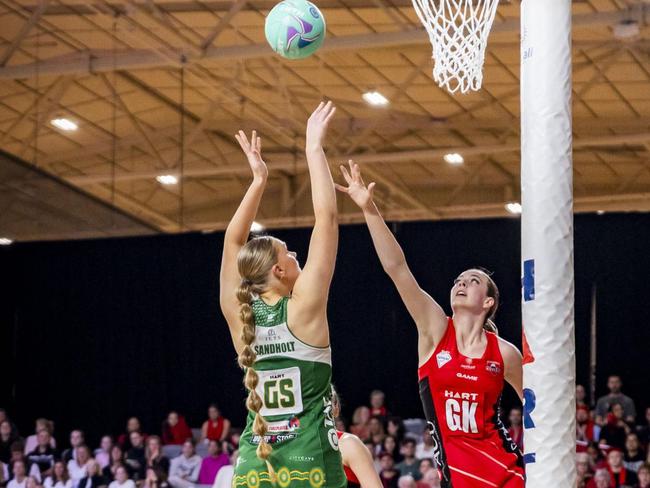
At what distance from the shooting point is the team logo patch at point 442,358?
6.37 m

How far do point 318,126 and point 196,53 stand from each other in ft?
49.7

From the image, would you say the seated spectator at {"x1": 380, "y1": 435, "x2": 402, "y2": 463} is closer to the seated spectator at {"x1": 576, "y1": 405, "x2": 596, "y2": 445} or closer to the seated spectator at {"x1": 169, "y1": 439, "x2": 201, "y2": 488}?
the seated spectator at {"x1": 576, "y1": 405, "x2": 596, "y2": 445}

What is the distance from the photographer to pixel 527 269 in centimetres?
529

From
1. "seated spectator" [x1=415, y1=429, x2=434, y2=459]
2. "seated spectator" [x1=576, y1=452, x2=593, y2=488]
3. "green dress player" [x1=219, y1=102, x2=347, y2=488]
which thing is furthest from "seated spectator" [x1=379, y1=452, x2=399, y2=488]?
"green dress player" [x1=219, y1=102, x2=347, y2=488]

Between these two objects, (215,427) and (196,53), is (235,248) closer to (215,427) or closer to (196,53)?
(215,427)

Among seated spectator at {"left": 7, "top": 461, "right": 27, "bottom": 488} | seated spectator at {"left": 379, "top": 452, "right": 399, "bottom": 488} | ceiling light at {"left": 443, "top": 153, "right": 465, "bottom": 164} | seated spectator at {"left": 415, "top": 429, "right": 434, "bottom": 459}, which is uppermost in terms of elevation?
ceiling light at {"left": 443, "top": 153, "right": 465, "bottom": 164}

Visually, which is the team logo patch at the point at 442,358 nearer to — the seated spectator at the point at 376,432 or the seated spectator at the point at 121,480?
the seated spectator at the point at 376,432

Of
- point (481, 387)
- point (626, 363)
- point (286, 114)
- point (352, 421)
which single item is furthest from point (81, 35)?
point (481, 387)

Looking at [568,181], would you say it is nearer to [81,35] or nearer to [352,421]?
[352,421]

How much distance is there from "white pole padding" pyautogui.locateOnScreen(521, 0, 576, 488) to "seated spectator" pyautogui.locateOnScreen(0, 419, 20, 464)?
16.1 m

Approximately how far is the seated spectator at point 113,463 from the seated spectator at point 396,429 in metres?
4.33

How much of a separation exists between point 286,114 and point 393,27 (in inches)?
203

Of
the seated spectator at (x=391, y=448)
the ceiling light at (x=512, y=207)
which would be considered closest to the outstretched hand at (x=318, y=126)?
the seated spectator at (x=391, y=448)

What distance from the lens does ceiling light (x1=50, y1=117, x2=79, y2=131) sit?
25.3 meters
